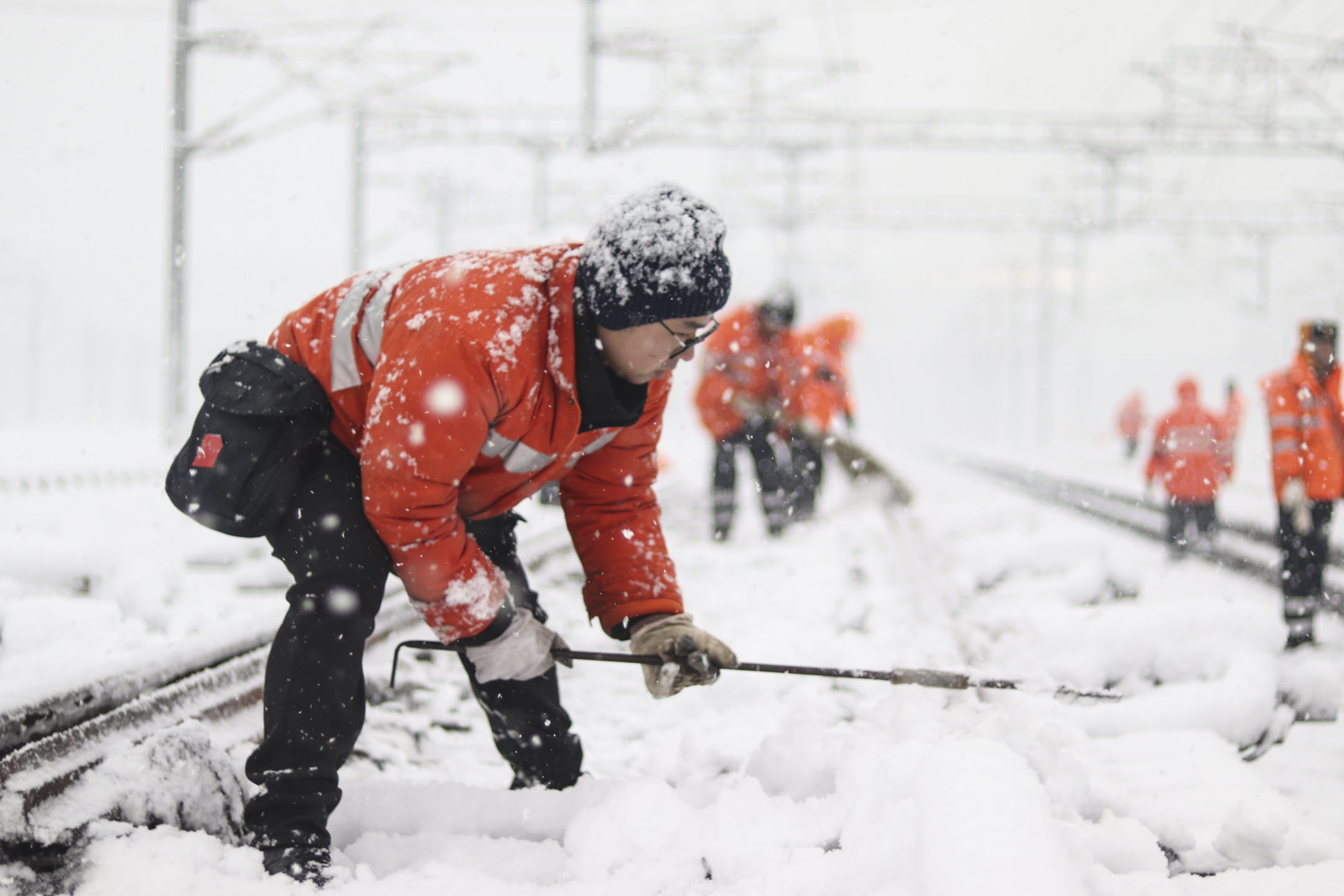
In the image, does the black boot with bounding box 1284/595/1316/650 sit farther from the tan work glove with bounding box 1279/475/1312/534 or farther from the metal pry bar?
the metal pry bar

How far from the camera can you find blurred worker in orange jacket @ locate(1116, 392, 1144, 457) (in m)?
23.5

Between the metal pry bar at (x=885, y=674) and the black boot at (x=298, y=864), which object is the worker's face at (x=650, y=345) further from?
the black boot at (x=298, y=864)

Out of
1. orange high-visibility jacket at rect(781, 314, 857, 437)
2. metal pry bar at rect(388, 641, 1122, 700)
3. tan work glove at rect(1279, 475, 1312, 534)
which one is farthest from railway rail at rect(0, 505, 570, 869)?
orange high-visibility jacket at rect(781, 314, 857, 437)

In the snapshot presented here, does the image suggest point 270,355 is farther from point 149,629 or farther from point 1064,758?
point 149,629

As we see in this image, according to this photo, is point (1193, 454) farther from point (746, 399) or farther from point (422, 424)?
point (422, 424)

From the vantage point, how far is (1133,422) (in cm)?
2361

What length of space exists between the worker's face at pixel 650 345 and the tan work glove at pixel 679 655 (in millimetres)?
612

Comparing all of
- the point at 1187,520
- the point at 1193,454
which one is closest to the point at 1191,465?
the point at 1193,454

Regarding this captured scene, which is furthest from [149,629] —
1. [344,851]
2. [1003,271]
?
[1003,271]

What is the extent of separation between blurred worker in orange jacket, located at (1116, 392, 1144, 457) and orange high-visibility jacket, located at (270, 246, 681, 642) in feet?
78.5

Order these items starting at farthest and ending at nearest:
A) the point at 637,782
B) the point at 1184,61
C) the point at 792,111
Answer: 1. the point at 792,111
2. the point at 1184,61
3. the point at 637,782

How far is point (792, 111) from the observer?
15.7 m

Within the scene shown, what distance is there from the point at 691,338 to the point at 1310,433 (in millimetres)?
4459

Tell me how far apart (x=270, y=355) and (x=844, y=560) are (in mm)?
4819
